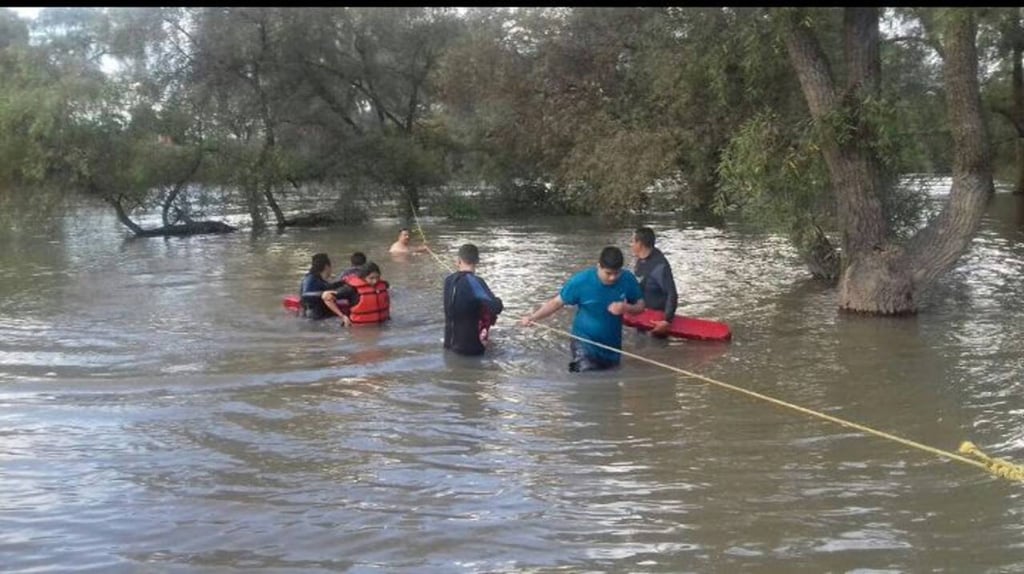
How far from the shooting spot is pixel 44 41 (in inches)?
1337

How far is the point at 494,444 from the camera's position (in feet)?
Answer: 24.2

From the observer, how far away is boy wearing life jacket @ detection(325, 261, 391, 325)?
12656 millimetres

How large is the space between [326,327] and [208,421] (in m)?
4.61

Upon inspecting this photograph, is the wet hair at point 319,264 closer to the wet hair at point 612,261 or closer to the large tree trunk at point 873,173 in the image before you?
the wet hair at point 612,261

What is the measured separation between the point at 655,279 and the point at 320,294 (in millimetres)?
4234

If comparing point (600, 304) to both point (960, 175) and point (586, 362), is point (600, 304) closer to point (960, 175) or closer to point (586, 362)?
point (586, 362)

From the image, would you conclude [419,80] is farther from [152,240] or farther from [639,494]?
[639,494]

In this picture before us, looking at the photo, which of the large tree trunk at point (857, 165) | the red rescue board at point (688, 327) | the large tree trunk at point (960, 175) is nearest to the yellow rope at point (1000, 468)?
the red rescue board at point (688, 327)

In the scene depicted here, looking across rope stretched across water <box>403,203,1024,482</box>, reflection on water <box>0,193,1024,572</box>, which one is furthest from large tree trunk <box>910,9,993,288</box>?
rope stretched across water <box>403,203,1024,482</box>

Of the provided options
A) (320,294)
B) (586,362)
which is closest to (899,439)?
(586,362)

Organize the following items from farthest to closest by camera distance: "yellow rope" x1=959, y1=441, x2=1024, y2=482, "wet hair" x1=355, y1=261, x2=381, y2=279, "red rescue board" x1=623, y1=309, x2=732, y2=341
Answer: "wet hair" x1=355, y1=261, x2=381, y2=279 < "red rescue board" x1=623, y1=309, x2=732, y2=341 < "yellow rope" x1=959, y1=441, x2=1024, y2=482

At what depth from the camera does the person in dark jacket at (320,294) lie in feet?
41.5

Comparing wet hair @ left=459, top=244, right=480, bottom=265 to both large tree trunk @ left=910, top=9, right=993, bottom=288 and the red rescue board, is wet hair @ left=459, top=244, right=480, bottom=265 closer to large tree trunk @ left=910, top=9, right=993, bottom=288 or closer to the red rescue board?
the red rescue board

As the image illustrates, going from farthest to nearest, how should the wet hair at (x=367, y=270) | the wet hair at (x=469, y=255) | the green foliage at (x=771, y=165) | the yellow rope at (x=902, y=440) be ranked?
the green foliage at (x=771, y=165), the wet hair at (x=367, y=270), the wet hair at (x=469, y=255), the yellow rope at (x=902, y=440)
